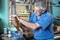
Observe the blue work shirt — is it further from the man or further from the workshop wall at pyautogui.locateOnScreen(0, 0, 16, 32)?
the workshop wall at pyautogui.locateOnScreen(0, 0, 16, 32)

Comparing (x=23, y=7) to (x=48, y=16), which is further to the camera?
(x=23, y=7)

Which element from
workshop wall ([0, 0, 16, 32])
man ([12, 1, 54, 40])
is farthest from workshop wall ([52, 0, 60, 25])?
man ([12, 1, 54, 40])

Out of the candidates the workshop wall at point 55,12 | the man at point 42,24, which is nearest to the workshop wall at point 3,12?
the workshop wall at point 55,12

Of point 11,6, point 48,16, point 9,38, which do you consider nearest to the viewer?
point 48,16

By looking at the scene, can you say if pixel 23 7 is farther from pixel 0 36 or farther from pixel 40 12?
pixel 40 12

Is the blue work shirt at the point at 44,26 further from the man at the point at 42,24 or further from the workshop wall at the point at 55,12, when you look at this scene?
the workshop wall at the point at 55,12

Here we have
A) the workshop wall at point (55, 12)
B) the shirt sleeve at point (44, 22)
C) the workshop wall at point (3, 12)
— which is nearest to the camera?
the shirt sleeve at point (44, 22)

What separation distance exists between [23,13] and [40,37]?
1.10 m

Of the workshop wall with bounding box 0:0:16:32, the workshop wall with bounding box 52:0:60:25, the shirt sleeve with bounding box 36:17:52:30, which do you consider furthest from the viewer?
the workshop wall with bounding box 52:0:60:25

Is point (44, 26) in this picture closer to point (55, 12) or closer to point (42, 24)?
point (42, 24)

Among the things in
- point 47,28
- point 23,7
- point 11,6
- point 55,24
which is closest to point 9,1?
point 11,6

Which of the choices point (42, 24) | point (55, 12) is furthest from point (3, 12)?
point (42, 24)

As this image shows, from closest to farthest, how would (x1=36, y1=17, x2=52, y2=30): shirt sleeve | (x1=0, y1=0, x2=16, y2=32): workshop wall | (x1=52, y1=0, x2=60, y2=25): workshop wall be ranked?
(x1=36, y1=17, x2=52, y2=30): shirt sleeve < (x1=0, y1=0, x2=16, y2=32): workshop wall < (x1=52, y1=0, x2=60, y2=25): workshop wall

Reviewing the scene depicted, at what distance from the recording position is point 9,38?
9.62 feet
